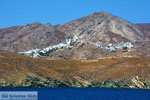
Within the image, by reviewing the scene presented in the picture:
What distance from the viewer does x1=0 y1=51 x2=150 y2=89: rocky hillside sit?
160375 mm

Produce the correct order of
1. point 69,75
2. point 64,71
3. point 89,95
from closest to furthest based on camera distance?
point 89,95 → point 69,75 → point 64,71

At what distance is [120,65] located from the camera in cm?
19812

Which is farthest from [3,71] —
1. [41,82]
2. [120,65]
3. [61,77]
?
[120,65]

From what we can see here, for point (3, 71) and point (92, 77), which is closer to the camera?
point (3, 71)

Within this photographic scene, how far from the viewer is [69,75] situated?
183750mm

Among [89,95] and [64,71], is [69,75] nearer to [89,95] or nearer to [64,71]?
[64,71]

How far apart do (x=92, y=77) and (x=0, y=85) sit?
176 ft

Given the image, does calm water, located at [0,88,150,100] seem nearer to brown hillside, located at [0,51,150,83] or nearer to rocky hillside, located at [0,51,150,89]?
rocky hillside, located at [0,51,150,89]

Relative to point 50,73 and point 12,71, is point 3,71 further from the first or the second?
point 50,73

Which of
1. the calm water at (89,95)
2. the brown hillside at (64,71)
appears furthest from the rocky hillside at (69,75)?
the calm water at (89,95)

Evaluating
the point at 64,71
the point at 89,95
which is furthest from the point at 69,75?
the point at 89,95

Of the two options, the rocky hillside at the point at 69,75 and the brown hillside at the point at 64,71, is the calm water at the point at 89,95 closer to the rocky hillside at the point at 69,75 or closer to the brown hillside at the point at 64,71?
the rocky hillside at the point at 69,75

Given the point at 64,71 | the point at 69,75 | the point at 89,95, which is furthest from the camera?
the point at 64,71

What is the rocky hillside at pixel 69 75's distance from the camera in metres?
160
